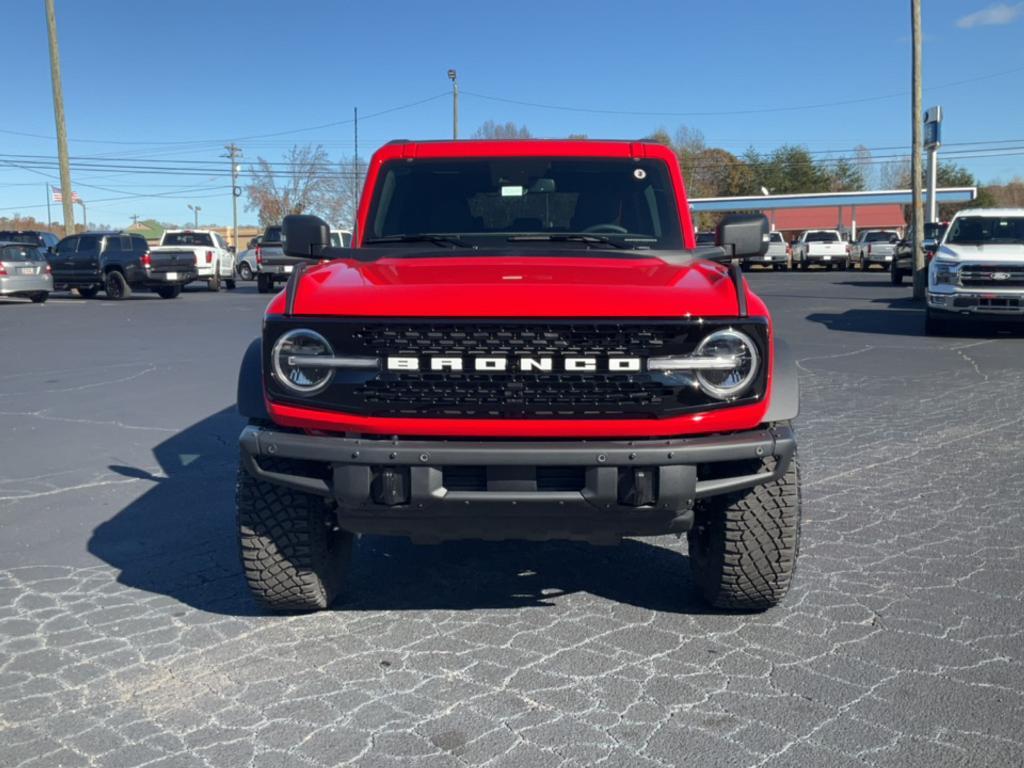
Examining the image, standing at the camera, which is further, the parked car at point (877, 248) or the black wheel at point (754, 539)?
the parked car at point (877, 248)

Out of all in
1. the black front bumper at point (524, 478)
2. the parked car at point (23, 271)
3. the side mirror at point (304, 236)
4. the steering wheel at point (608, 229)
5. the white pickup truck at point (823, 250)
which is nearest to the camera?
the black front bumper at point (524, 478)

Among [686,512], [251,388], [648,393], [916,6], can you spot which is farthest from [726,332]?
[916,6]

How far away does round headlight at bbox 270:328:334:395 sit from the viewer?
11.2 ft

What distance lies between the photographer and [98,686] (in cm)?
338

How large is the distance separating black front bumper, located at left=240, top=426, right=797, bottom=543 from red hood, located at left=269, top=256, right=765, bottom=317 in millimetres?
433

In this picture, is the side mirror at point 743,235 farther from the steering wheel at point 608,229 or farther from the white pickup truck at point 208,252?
the white pickup truck at point 208,252

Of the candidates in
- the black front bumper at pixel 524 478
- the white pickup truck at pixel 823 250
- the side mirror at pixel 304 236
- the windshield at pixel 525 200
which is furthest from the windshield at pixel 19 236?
the white pickup truck at pixel 823 250

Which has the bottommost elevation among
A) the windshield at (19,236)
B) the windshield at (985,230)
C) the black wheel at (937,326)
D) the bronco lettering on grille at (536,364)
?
the black wheel at (937,326)

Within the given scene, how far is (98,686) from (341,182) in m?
74.7

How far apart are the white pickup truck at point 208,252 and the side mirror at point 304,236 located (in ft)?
84.3

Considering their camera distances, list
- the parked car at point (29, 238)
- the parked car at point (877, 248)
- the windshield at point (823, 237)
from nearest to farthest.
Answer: the parked car at point (29, 238) < the parked car at point (877, 248) < the windshield at point (823, 237)

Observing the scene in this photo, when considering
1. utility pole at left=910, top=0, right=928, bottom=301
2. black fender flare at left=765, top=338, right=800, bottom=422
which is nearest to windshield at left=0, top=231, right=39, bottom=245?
utility pole at left=910, top=0, right=928, bottom=301

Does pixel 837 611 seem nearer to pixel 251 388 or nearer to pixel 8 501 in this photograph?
pixel 251 388

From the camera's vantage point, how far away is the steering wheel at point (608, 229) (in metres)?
4.79
